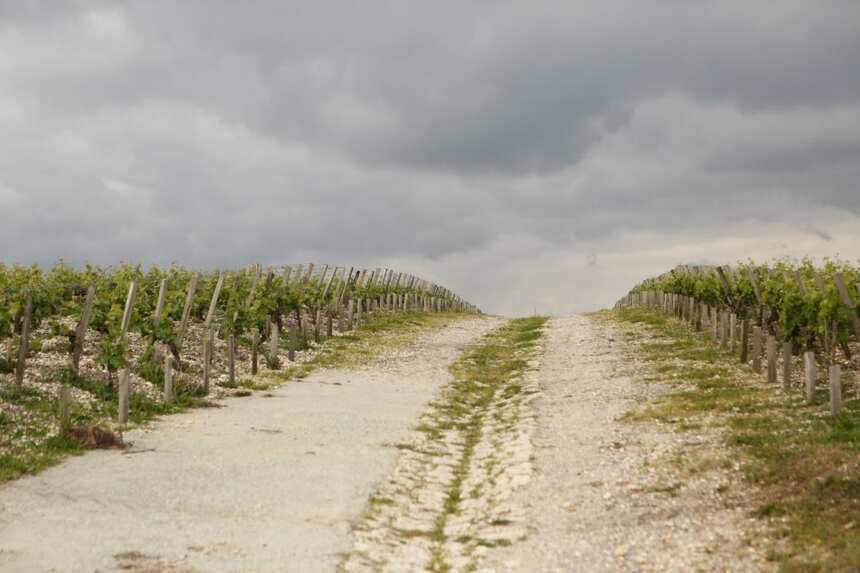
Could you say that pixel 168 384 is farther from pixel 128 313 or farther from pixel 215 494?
pixel 215 494

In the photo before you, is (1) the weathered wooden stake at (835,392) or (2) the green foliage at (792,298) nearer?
(1) the weathered wooden stake at (835,392)

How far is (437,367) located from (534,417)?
1135 cm

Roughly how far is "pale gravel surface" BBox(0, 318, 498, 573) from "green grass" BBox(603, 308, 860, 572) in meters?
5.52

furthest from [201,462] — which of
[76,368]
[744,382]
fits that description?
[744,382]

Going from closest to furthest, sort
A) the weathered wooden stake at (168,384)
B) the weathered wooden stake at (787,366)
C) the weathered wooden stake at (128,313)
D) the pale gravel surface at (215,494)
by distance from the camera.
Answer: the pale gravel surface at (215,494), the weathered wooden stake at (168,384), the weathered wooden stake at (787,366), the weathered wooden stake at (128,313)

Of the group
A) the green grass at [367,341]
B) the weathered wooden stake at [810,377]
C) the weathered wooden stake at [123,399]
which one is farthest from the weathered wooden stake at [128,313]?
the weathered wooden stake at [810,377]

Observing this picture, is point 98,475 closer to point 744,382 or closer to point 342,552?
point 342,552

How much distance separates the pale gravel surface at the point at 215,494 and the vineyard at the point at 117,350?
1145mm

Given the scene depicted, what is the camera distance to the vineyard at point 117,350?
17.4 m

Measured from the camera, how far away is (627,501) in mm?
12875

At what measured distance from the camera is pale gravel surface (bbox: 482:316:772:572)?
34.2 feet

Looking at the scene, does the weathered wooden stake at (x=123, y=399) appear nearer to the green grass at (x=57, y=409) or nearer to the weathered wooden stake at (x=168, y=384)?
the green grass at (x=57, y=409)

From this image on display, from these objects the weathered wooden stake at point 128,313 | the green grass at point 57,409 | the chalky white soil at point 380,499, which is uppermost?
the weathered wooden stake at point 128,313

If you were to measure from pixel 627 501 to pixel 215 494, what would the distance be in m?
6.05
